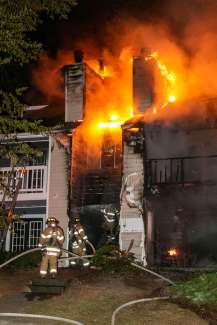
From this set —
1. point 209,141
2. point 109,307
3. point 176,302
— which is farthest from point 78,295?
point 209,141

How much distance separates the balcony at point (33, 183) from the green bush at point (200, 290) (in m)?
10.5

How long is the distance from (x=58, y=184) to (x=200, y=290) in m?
9.80

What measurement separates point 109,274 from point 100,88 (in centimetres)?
989

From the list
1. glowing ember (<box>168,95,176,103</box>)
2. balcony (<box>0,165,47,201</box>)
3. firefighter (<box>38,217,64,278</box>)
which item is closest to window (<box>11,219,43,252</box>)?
balcony (<box>0,165,47,201</box>)

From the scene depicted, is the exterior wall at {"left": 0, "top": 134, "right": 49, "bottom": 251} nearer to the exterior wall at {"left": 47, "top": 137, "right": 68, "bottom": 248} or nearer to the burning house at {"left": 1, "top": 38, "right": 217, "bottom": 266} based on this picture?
the burning house at {"left": 1, "top": 38, "right": 217, "bottom": 266}

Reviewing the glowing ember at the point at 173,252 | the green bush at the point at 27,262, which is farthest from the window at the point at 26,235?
the glowing ember at the point at 173,252

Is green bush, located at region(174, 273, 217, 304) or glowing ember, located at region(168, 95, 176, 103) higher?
glowing ember, located at region(168, 95, 176, 103)

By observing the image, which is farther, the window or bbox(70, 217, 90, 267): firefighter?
the window

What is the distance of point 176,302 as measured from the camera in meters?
10.5

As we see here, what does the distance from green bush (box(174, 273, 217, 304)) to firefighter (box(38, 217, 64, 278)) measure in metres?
3.65

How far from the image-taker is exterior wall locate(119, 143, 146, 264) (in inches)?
674

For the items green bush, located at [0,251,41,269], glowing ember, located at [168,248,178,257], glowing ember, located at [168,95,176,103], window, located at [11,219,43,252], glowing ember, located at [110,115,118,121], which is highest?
glowing ember, located at [168,95,176,103]

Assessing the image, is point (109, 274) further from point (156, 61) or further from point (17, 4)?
point (156, 61)

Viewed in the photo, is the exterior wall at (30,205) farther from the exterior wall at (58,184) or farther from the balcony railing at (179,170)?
the balcony railing at (179,170)
